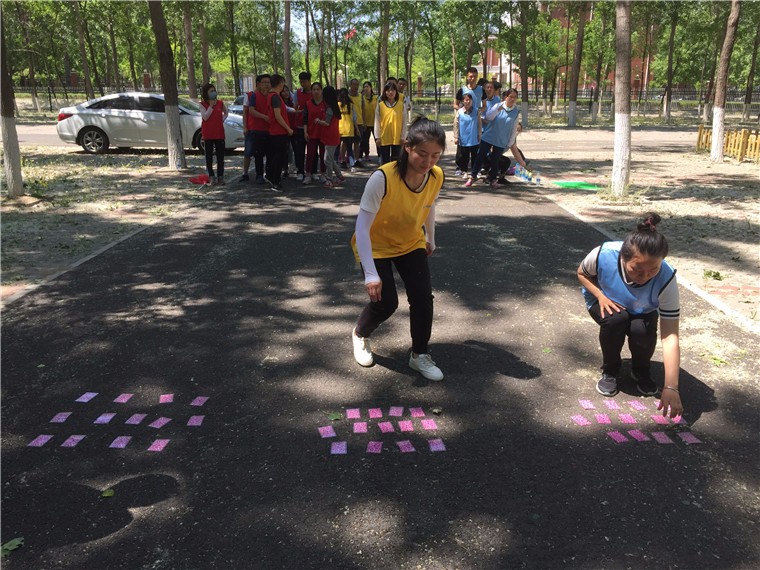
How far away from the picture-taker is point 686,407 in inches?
146

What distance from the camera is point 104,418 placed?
11.8ft

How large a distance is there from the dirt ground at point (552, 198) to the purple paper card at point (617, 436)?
2.32m

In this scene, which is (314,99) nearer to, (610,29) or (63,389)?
(63,389)

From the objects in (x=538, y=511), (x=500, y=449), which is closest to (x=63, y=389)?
(x=500, y=449)

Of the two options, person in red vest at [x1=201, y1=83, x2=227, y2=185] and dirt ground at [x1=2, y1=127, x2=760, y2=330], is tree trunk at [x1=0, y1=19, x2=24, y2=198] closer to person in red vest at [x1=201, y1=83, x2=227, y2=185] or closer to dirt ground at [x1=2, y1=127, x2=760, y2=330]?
dirt ground at [x1=2, y1=127, x2=760, y2=330]

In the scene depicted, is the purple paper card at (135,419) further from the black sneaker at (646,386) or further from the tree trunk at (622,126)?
the tree trunk at (622,126)

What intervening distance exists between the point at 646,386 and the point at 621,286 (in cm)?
73

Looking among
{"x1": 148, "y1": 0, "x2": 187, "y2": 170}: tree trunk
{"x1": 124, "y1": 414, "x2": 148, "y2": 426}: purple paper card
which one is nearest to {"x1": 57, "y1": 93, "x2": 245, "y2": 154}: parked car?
{"x1": 148, "y1": 0, "x2": 187, "y2": 170}: tree trunk

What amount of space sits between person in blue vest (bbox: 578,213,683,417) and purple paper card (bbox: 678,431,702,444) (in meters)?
0.19

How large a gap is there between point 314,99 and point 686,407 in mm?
9195

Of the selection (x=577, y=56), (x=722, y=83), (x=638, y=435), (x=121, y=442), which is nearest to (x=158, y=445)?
(x=121, y=442)

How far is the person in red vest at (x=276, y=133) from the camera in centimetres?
1048

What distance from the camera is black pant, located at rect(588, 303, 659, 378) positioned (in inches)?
146

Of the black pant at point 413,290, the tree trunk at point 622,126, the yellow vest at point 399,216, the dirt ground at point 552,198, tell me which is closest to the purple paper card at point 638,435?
the black pant at point 413,290
